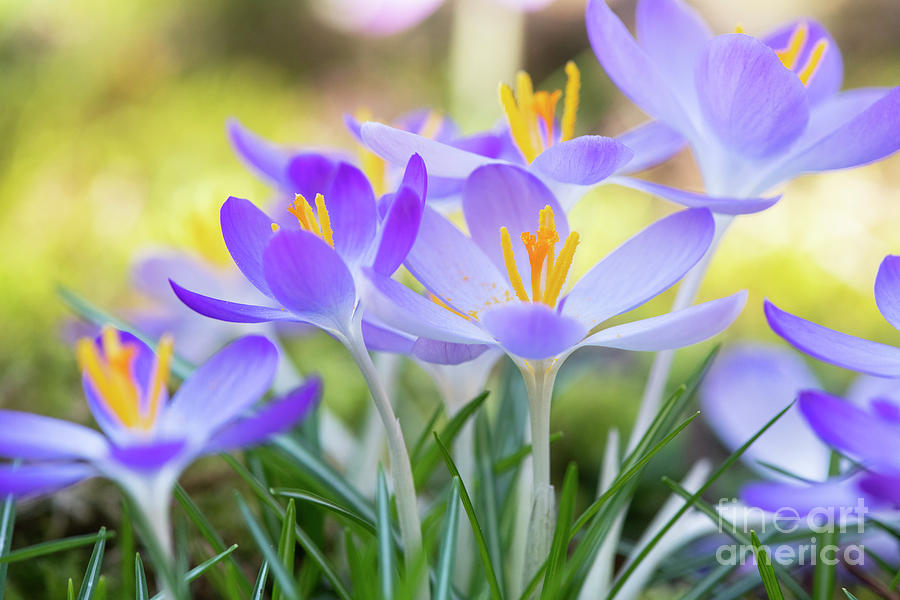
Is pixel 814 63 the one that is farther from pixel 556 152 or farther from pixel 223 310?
pixel 223 310

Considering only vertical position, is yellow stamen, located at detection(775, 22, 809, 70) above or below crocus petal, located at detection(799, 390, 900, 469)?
above

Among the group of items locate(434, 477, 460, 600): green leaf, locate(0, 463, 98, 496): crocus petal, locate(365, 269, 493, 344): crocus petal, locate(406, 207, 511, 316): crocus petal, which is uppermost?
locate(406, 207, 511, 316): crocus petal

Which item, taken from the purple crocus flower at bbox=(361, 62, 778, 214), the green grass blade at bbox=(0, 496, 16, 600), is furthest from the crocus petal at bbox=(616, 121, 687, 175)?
the green grass blade at bbox=(0, 496, 16, 600)

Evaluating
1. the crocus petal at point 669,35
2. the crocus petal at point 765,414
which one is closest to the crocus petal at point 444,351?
the crocus petal at point 669,35

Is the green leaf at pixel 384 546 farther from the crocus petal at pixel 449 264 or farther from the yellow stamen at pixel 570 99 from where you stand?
the yellow stamen at pixel 570 99

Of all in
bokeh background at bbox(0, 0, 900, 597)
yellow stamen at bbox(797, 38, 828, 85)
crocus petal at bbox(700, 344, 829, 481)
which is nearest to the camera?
yellow stamen at bbox(797, 38, 828, 85)

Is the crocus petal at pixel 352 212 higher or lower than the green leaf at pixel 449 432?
higher

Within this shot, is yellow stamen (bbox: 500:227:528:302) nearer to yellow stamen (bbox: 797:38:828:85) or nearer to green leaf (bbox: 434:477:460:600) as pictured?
green leaf (bbox: 434:477:460:600)

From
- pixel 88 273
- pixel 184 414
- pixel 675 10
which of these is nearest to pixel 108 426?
pixel 184 414
